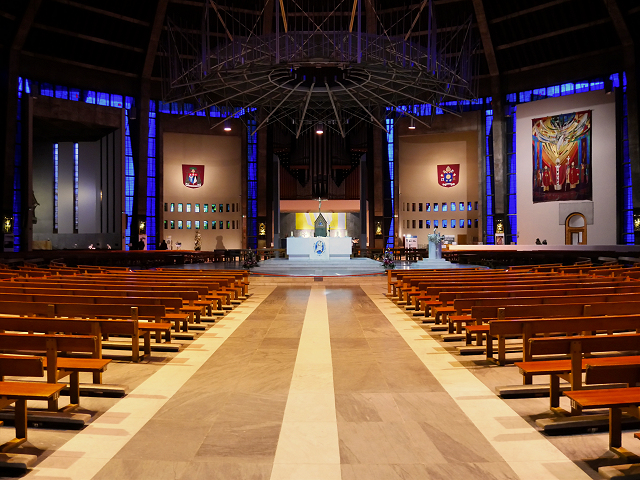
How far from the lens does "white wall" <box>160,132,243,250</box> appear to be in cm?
3300

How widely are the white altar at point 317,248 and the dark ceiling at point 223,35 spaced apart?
1144 centimetres

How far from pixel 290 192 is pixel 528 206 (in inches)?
580

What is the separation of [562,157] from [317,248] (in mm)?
16677

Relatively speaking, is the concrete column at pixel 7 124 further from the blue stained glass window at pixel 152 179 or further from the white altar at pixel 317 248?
the white altar at pixel 317 248

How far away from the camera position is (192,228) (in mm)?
33406

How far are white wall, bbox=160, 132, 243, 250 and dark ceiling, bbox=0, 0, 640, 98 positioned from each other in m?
3.89

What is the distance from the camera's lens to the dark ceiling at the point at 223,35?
84.0ft

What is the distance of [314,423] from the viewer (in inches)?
139

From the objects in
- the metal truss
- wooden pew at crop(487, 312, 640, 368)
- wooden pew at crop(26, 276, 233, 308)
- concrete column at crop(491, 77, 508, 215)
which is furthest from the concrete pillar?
wooden pew at crop(487, 312, 640, 368)

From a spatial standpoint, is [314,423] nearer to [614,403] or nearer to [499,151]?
[614,403]

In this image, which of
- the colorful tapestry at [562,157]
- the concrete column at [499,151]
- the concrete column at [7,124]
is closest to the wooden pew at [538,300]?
the concrete column at [7,124]

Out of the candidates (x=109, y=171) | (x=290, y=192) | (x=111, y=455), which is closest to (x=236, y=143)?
(x=290, y=192)

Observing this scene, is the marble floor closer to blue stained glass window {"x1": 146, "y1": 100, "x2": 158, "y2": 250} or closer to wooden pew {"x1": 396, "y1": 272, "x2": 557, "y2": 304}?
wooden pew {"x1": 396, "y1": 272, "x2": 557, "y2": 304}

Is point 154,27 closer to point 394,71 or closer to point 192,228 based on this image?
point 192,228
